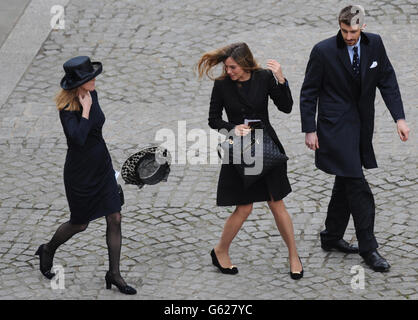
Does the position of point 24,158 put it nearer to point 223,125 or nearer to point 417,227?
point 223,125

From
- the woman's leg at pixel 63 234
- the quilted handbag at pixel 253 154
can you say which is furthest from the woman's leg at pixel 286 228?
the woman's leg at pixel 63 234

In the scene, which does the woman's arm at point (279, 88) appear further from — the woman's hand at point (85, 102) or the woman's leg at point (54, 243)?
the woman's leg at point (54, 243)

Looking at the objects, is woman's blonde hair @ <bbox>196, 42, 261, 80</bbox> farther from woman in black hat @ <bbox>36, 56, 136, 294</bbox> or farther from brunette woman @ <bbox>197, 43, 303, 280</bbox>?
woman in black hat @ <bbox>36, 56, 136, 294</bbox>

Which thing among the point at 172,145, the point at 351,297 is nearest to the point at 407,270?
the point at 351,297

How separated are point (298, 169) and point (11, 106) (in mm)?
3376

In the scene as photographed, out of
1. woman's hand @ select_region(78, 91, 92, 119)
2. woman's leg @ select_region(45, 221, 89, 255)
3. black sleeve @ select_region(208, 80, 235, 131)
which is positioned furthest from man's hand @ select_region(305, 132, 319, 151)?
woman's leg @ select_region(45, 221, 89, 255)

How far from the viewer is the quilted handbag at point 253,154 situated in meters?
7.44

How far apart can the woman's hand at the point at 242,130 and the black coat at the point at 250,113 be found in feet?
0.28

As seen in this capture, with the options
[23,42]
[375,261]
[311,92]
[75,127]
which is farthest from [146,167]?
[23,42]

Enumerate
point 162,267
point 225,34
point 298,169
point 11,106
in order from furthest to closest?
point 225,34 < point 11,106 < point 298,169 < point 162,267

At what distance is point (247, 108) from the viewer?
7551 millimetres

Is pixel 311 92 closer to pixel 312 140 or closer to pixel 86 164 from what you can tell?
pixel 312 140

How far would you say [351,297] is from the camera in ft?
24.3

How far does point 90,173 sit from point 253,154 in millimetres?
1191
